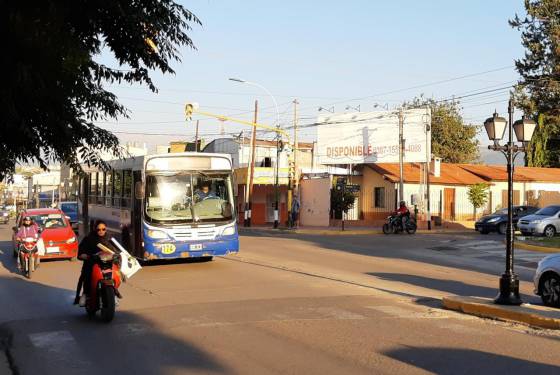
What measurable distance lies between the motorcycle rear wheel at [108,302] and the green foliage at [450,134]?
198ft

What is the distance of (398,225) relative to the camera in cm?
3503

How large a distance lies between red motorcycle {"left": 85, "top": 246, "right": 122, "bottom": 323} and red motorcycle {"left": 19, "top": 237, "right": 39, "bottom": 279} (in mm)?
6945

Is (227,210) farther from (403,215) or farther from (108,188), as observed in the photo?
(403,215)

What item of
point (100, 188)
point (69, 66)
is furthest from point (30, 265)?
point (69, 66)

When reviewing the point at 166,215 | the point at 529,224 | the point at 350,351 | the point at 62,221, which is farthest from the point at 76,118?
the point at 529,224

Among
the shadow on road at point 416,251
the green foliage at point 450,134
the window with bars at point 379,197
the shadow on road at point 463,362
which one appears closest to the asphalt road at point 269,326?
the shadow on road at point 463,362

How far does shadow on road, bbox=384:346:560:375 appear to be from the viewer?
705 cm

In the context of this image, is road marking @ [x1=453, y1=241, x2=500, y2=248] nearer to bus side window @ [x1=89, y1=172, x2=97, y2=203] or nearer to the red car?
bus side window @ [x1=89, y1=172, x2=97, y2=203]

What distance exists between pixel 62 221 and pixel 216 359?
1496 cm

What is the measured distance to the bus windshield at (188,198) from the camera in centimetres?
1683

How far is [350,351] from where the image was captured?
796 centimetres

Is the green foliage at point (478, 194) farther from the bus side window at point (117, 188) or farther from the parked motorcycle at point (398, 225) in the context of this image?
the bus side window at point (117, 188)

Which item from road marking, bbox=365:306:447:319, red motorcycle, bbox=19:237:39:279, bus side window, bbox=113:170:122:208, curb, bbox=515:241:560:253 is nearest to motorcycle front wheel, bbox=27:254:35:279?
red motorcycle, bbox=19:237:39:279

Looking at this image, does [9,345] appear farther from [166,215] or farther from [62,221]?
[62,221]
